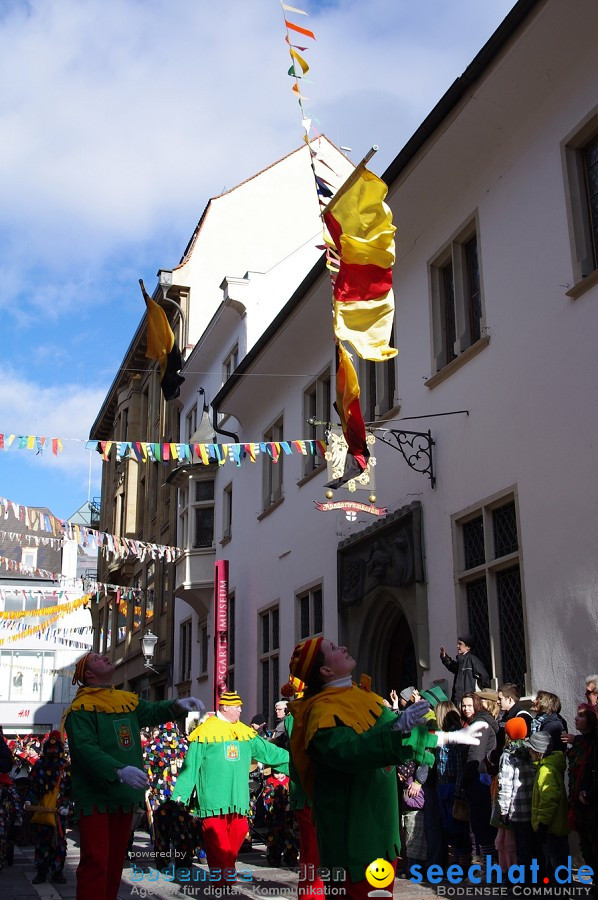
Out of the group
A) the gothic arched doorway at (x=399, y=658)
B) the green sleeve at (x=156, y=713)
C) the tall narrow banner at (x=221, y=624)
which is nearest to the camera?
the green sleeve at (x=156, y=713)

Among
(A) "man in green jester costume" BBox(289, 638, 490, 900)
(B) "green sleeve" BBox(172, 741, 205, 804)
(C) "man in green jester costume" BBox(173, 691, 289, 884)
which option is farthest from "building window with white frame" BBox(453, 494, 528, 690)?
(A) "man in green jester costume" BBox(289, 638, 490, 900)

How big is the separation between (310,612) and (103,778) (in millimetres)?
10645

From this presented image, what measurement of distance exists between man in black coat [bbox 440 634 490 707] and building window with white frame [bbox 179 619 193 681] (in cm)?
1583

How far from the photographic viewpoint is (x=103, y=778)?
640cm

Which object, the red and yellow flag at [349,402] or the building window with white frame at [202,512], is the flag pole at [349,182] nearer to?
the red and yellow flag at [349,402]

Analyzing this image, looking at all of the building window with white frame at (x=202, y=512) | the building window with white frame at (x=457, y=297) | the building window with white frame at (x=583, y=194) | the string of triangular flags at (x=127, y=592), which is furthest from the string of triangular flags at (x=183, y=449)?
the string of triangular flags at (x=127, y=592)

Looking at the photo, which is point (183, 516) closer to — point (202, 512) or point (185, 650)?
point (202, 512)

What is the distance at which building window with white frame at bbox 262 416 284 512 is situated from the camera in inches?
772

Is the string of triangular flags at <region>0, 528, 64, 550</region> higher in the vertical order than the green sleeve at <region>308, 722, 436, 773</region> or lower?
higher

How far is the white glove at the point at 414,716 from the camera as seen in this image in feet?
14.4

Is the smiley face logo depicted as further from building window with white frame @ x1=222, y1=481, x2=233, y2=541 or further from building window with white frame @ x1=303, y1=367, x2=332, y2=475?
building window with white frame @ x1=222, y1=481, x2=233, y2=541

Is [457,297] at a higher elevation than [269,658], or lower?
higher

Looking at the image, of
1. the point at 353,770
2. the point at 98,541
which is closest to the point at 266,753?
the point at 353,770

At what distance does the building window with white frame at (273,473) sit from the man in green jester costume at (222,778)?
10.3 metres
